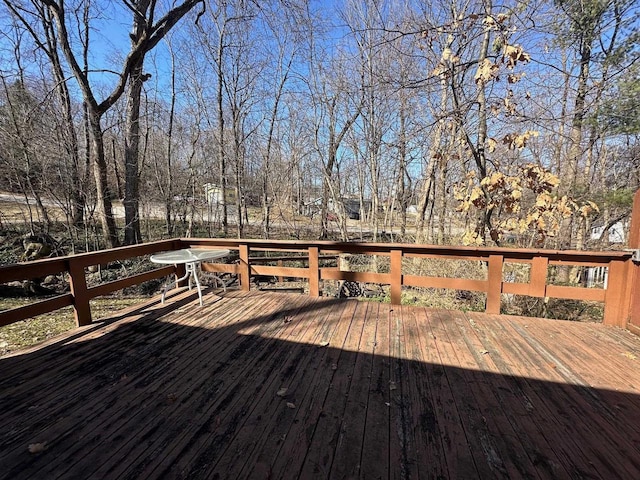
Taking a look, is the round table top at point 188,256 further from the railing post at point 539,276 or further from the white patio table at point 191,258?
the railing post at point 539,276

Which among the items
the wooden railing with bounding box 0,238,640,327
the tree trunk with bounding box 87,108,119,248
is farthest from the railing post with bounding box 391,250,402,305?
the tree trunk with bounding box 87,108,119,248

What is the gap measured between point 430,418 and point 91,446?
68.4 inches

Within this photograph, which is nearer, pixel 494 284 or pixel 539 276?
pixel 539 276

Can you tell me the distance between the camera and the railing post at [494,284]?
3.16 meters

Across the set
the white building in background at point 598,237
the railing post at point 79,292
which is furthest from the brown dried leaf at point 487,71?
the white building in background at point 598,237

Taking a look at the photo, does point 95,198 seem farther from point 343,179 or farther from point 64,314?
point 343,179

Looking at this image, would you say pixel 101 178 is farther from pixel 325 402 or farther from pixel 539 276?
pixel 539 276

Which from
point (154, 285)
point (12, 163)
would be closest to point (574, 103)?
point (154, 285)

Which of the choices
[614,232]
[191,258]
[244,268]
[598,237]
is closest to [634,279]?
[244,268]

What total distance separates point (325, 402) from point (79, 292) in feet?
8.50

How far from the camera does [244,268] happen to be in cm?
397

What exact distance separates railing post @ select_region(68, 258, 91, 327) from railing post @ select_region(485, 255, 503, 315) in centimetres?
401

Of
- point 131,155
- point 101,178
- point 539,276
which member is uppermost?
point 131,155

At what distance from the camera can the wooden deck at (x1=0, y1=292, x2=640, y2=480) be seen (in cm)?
138
